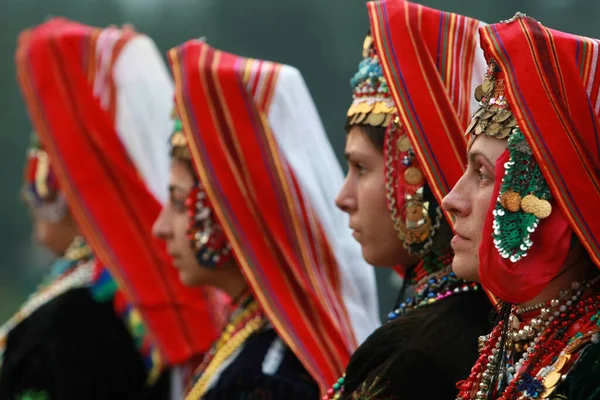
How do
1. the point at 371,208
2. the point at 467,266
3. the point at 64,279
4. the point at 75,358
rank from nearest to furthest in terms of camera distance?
the point at 467,266, the point at 371,208, the point at 75,358, the point at 64,279

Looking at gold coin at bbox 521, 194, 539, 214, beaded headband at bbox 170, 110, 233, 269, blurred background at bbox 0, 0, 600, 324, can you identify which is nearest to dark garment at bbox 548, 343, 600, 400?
gold coin at bbox 521, 194, 539, 214

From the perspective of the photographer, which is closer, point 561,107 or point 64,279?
point 561,107

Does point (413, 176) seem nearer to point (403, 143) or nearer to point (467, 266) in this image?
point (403, 143)

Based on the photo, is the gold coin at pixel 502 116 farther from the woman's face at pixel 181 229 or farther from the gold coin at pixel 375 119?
the woman's face at pixel 181 229

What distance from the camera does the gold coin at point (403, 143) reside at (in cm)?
308

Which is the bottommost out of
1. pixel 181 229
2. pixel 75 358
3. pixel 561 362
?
pixel 75 358

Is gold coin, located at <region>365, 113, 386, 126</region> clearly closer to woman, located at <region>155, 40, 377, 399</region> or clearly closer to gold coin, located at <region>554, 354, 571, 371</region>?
woman, located at <region>155, 40, 377, 399</region>

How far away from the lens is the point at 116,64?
16.7 feet

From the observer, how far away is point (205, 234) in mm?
4012

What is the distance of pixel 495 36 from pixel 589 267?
0.49m

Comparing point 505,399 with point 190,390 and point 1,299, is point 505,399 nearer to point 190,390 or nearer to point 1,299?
point 190,390

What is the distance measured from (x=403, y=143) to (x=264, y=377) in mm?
954

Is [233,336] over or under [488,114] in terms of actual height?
under

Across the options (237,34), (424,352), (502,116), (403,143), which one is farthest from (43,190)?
(502,116)
